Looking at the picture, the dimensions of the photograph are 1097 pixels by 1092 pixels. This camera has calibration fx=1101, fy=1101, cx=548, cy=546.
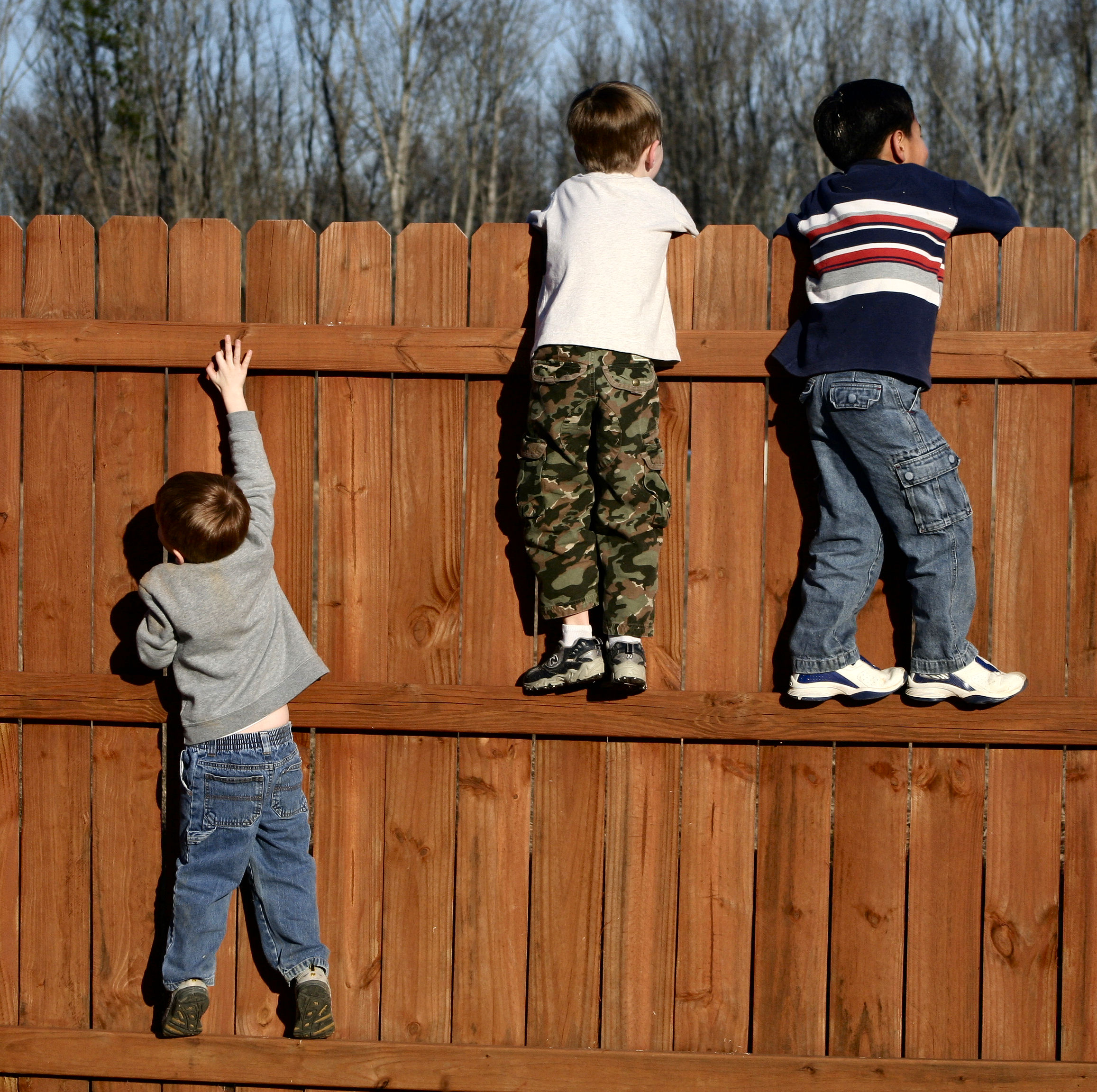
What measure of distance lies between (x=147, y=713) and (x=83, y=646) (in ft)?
0.85

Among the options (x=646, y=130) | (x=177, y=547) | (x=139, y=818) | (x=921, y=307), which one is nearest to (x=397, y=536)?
(x=177, y=547)

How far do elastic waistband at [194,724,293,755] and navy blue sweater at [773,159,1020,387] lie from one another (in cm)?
162

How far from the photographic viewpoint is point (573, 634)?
280 centimetres

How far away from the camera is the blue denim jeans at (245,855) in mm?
2775

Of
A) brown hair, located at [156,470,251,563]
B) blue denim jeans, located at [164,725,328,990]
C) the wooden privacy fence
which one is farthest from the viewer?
the wooden privacy fence

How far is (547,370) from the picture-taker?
274 cm

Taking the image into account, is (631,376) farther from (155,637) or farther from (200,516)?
(155,637)

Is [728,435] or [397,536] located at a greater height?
[728,435]

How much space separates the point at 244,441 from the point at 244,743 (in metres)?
0.77

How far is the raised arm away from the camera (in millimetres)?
2828

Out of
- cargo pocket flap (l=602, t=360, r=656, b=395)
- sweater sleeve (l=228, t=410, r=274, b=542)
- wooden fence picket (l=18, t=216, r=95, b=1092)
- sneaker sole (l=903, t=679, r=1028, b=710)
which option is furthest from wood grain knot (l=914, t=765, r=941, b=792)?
wooden fence picket (l=18, t=216, r=95, b=1092)

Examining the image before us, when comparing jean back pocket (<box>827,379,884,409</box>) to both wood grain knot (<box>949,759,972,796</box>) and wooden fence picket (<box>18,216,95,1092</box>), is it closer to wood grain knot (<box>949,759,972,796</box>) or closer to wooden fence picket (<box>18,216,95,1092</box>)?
wood grain knot (<box>949,759,972,796</box>)

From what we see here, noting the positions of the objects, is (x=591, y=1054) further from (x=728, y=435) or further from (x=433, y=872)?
(x=728, y=435)

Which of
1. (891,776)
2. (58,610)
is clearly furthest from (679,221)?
(58,610)
